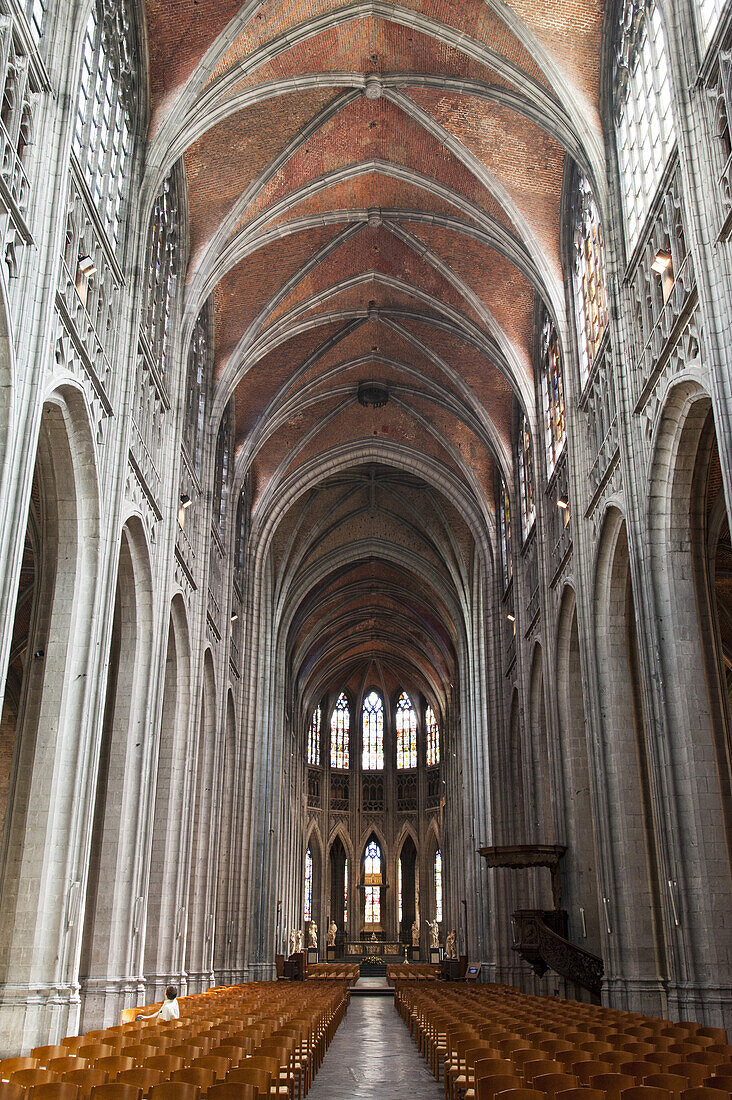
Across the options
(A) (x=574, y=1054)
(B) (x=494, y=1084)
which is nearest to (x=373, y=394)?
(A) (x=574, y=1054)

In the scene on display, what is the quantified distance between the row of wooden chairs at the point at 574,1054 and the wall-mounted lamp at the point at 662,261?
1029 centimetres

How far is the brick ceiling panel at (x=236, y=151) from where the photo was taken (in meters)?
21.7

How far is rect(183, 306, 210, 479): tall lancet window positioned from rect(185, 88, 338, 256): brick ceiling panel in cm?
281

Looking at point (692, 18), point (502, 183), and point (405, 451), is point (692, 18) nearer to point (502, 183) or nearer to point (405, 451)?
point (502, 183)

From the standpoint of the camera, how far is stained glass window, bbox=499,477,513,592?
3164 centimetres

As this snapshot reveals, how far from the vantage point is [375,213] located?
25.7m

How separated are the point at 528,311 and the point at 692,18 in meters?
13.1

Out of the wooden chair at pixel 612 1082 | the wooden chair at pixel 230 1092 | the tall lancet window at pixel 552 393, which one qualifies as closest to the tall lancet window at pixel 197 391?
the tall lancet window at pixel 552 393

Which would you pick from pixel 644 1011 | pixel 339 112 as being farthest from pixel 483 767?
pixel 339 112

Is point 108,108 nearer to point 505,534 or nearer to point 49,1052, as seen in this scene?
point 49,1052

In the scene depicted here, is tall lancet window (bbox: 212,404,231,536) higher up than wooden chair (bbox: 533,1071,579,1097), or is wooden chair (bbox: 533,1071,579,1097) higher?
tall lancet window (bbox: 212,404,231,536)

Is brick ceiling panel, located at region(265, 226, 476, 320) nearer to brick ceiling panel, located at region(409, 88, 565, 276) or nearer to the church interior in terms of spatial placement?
the church interior

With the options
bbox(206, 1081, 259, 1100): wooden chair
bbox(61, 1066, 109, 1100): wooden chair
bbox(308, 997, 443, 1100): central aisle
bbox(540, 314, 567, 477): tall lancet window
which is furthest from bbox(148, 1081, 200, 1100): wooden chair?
bbox(540, 314, 567, 477): tall lancet window

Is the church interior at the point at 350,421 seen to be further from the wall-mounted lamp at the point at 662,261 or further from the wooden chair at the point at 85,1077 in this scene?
the wall-mounted lamp at the point at 662,261
